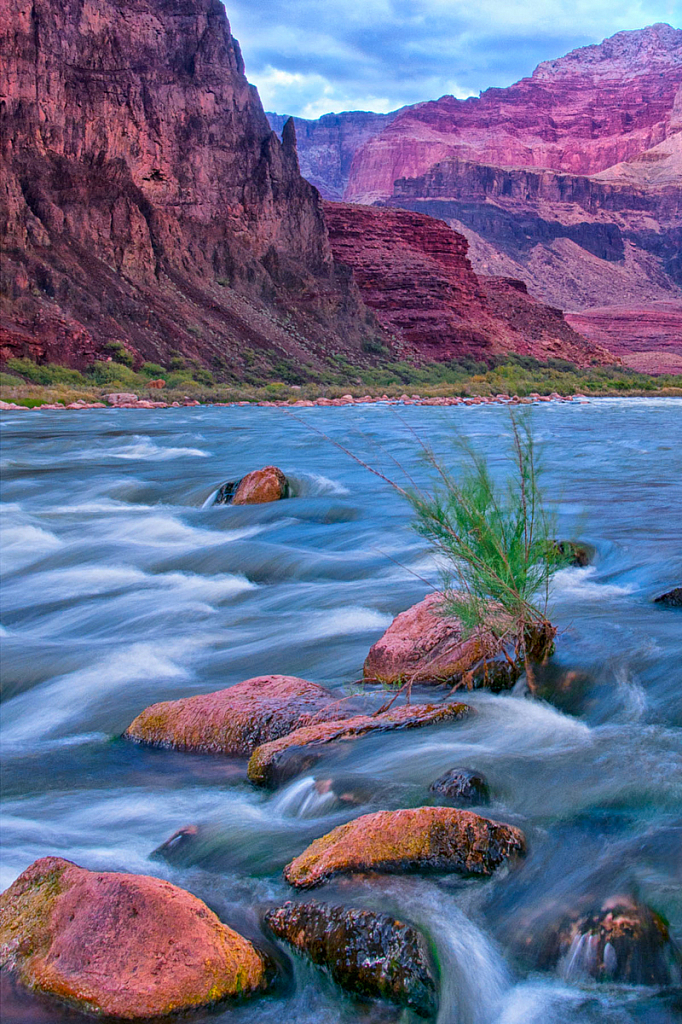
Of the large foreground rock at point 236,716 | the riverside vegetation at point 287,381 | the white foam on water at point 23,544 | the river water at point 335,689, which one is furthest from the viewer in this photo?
the riverside vegetation at point 287,381

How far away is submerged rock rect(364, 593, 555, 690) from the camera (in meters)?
4.02

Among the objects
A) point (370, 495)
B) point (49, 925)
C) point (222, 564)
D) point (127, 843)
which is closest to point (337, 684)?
point (127, 843)

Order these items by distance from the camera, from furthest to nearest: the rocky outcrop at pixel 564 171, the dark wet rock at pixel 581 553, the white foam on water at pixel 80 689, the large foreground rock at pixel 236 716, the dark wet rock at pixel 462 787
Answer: the rocky outcrop at pixel 564 171 → the dark wet rock at pixel 581 553 → the white foam on water at pixel 80 689 → the large foreground rock at pixel 236 716 → the dark wet rock at pixel 462 787

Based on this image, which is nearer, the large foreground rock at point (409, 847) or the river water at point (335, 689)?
the river water at point (335, 689)

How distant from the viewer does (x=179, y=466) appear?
13.5m

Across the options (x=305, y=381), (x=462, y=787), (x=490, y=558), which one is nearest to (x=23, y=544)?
(x=490, y=558)

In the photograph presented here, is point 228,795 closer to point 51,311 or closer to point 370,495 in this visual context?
point 370,495

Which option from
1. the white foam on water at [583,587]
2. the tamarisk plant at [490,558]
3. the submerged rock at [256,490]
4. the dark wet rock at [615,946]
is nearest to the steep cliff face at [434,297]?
the submerged rock at [256,490]

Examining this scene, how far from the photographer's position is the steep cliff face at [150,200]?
112ft

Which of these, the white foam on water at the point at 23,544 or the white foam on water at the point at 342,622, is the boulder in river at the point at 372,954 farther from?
the white foam on water at the point at 23,544

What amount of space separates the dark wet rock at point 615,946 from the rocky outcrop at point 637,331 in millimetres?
86438

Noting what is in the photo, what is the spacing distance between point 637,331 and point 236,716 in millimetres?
99480

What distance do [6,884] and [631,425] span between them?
2024cm

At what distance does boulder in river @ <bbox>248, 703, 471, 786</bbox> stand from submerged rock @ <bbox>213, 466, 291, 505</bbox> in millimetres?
6443
